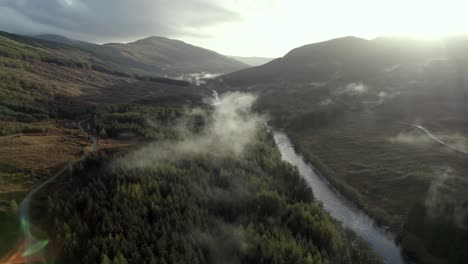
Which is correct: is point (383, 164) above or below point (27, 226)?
above

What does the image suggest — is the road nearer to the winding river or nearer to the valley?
the valley

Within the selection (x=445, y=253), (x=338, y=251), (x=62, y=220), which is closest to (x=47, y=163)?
(x=62, y=220)

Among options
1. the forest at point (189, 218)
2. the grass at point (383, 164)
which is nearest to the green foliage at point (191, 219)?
the forest at point (189, 218)

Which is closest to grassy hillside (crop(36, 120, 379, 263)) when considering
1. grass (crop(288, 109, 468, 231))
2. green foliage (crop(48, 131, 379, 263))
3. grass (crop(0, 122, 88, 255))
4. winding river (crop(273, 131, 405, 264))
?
green foliage (crop(48, 131, 379, 263))

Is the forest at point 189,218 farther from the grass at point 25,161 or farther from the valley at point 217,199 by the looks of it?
the grass at point 25,161

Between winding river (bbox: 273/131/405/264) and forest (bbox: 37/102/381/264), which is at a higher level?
forest (bbox: 37/102/381/264)

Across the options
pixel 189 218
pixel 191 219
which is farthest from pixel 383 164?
pixel 189 218

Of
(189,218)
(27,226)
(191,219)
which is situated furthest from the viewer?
(191,219)

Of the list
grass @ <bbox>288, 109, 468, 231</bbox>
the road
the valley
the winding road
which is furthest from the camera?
the winding road

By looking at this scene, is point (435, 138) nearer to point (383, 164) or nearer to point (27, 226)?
point (383, 164)
